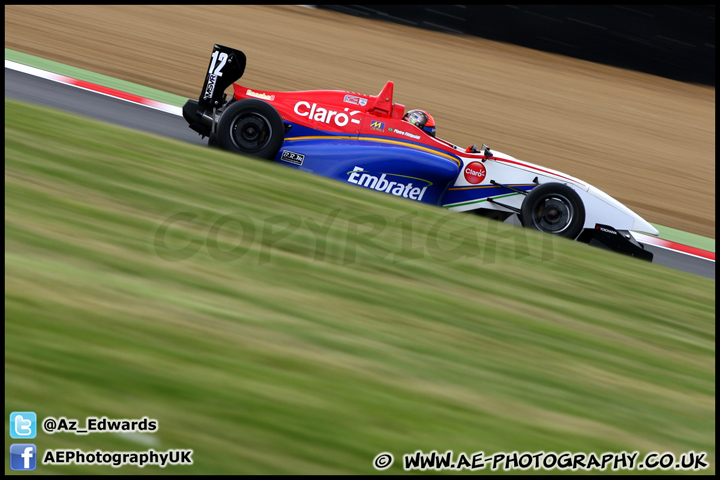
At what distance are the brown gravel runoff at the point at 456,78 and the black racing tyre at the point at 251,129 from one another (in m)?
4.98

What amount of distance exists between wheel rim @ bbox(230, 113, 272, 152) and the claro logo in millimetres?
417

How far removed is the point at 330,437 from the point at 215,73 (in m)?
5.65

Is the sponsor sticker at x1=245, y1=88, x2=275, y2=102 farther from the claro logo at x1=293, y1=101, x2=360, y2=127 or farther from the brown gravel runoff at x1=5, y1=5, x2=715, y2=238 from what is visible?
the brown gravel runoff at x1=5, y1=5, x2=715, y2=238

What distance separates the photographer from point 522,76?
15.8 meters

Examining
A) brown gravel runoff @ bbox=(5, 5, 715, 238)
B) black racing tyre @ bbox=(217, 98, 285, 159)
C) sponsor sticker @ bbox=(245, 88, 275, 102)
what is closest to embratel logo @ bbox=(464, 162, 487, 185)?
black racing tyre @ bbox=(217, 98, 285, 159)

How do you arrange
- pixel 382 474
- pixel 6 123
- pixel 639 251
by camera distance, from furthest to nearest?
pixel 639 251 < pixel 6 123 < pixel 382 474

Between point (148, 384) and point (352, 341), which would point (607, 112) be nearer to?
point (352, 341)

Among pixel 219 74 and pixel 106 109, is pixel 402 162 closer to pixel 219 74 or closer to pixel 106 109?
pixel 219 74

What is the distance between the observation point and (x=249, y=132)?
7.35 metres

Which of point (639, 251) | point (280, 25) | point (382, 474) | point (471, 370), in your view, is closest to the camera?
point (382, 474)

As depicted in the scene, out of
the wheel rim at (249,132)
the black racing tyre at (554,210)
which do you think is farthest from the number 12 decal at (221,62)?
the black racing tyre at (554,210)

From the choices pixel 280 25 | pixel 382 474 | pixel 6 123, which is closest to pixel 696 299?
pixel 382 474

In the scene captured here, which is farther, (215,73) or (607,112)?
(607,112)

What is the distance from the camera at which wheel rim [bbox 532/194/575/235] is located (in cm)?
722
